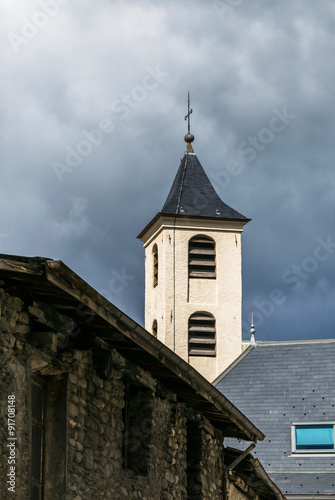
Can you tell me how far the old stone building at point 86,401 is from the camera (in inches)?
279

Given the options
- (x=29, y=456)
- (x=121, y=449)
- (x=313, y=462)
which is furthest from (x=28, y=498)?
(x=313, y=462)

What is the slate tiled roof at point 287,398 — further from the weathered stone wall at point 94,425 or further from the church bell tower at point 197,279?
the weathered stone wall at point 94,425

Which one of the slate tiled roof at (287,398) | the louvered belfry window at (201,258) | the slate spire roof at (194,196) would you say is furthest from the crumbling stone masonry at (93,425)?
the slate spire roof at (194,196)

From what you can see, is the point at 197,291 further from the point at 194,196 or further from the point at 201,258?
the point at 194,196

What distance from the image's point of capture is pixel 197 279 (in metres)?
33.3

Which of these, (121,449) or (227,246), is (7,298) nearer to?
(121,449)

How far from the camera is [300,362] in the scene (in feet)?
84.6

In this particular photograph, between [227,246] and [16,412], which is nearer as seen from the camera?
[16,412]

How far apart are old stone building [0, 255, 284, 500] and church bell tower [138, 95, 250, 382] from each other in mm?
20470

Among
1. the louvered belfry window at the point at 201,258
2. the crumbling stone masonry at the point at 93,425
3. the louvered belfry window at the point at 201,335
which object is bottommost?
the crumbling stone masonry at the point at 93,425

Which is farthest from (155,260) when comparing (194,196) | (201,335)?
(201,335)

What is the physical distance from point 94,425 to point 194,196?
26373mm

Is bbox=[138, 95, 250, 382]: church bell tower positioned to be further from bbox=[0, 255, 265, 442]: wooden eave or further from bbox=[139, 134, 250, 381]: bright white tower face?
bbox=[0, 255, 265, 442]: wooden eave

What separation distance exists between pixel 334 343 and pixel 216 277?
8.02 metres
